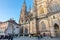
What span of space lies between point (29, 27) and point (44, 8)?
9.33 meters

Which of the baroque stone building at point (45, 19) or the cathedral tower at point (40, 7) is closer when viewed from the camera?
the baroque stone building at point (45, 19)

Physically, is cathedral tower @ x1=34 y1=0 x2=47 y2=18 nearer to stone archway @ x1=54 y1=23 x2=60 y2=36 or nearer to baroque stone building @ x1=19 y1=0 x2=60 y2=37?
baroque stone building @ x1=19 y1=0 x2=60 y2=37

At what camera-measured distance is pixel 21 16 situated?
5228 cm

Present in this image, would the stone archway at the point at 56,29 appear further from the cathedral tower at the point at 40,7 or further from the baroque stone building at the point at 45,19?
the cathedral tower at the point at 40,7

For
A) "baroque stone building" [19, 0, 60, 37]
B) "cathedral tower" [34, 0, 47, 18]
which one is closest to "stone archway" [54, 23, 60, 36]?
"baroque stone building" [19, 0, 60, 37]

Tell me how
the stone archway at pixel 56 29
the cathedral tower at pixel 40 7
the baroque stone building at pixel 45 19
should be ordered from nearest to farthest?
1. the stone archway at pixel 56 29
2. the baroque stone building at pixel 45 19
3. the cathedral tower at pixel 40 7

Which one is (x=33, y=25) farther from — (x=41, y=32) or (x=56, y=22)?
(x=56, y=22)

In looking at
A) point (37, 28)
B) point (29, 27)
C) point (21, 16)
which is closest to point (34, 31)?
point (37, 28)

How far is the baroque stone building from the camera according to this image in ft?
103

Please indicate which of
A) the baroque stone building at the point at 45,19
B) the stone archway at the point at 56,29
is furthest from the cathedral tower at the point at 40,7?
the stone archway at the point at 56,29

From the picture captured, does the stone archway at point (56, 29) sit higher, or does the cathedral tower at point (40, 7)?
the cathedral tower at point (40, 7)

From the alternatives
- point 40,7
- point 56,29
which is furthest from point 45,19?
point 40,7

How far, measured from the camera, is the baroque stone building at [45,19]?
1233 inches

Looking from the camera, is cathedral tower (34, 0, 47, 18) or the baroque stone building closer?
the baroque stone building
